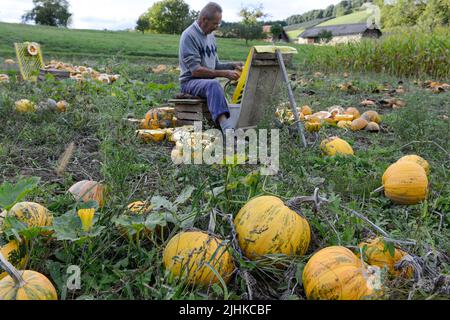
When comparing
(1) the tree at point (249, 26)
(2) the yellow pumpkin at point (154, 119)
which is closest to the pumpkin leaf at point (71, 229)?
(2) the yellow pumpkin at point (154, 119)

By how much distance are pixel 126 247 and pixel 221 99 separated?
3083 mm

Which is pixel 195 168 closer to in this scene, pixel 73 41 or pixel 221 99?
pixel 221 99

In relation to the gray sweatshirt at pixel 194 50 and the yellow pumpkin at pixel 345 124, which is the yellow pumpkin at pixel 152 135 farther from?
the yellow pumpkin at pixel 345 124

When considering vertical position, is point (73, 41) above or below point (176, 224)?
above

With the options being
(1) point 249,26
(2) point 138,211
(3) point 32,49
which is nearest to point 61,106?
(2) point 138,211

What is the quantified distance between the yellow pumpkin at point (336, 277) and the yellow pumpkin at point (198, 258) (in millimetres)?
338

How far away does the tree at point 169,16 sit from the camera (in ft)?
194

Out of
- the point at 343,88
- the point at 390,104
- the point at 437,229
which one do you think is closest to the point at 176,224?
the point at 437,229

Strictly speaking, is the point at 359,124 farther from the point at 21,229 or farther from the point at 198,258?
the point at 21,229

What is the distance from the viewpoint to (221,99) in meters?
4.76

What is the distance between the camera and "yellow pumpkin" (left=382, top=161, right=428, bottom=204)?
9.26ft

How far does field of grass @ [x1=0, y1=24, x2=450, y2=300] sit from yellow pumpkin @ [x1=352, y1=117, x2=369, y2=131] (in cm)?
7

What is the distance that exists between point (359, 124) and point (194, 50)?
2.27m

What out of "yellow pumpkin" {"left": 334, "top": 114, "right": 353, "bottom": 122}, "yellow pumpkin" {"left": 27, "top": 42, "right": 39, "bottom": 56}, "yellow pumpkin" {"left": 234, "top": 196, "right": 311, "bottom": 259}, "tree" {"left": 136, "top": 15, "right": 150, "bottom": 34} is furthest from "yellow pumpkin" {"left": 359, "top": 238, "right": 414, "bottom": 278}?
"tree" {"left": 136, "top": 15, "right": 150, "bottom": 34}
